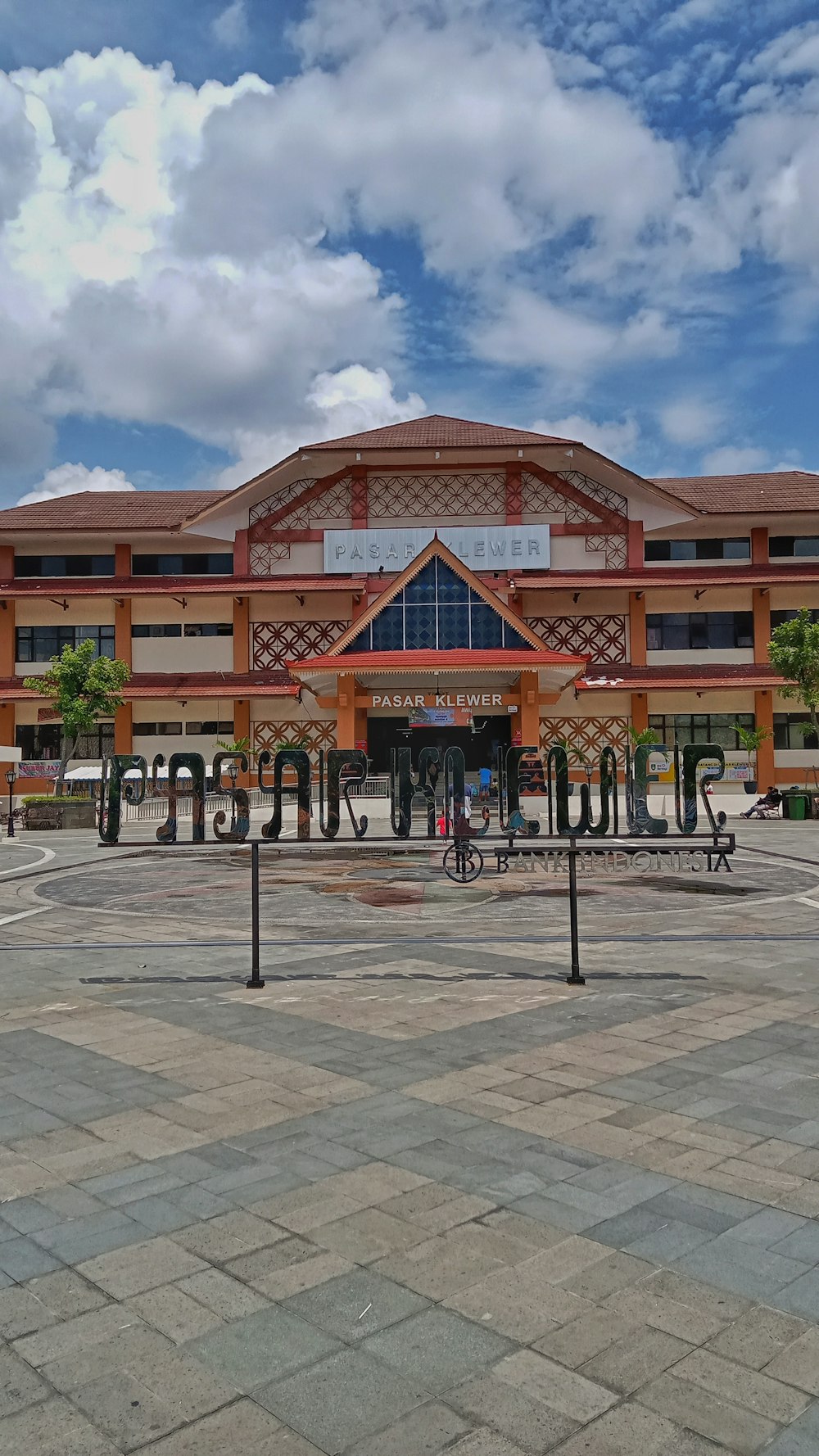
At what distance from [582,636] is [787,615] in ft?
32.2

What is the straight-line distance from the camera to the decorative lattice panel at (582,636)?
158 ft

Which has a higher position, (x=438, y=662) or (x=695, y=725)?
(x=438, y=662)

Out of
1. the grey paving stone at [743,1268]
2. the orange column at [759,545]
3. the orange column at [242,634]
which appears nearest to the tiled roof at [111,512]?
the orange column at [242,634]

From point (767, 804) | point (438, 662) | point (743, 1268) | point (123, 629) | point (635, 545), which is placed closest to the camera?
point (743, 1268)

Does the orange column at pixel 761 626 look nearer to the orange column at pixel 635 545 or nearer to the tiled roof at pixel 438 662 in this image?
the orange column at pixel 635 545

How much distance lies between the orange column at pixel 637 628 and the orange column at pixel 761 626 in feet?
17.1

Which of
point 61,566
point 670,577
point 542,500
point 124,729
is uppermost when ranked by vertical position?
point 542,500

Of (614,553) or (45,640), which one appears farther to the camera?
(45,640)

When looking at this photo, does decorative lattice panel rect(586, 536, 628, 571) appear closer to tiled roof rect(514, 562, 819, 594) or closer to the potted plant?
tiled roof rect(514, 562, 819, 594)

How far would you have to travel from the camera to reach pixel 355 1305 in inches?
162

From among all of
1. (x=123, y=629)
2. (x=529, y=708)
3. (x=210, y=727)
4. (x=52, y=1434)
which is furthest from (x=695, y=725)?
(x=52, y=1434)

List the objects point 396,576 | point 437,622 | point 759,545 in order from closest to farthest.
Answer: point 437,622 < point 396,576 < point 759,545

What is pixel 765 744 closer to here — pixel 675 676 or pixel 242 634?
pixel 675 676

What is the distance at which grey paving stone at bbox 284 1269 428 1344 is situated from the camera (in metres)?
3.96
